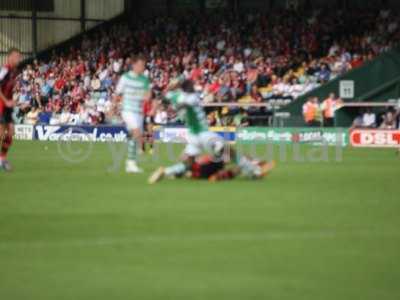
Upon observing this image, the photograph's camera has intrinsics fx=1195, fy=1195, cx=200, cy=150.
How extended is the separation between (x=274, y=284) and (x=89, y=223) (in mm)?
4471

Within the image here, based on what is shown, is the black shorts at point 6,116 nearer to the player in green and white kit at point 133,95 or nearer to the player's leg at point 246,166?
the player in green and white kit at point 133,95

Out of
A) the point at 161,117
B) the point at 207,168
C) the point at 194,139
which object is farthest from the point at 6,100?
the point at 161,117

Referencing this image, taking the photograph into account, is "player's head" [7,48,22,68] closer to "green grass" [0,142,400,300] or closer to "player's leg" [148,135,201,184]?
"green grass" [0,142,400,300]

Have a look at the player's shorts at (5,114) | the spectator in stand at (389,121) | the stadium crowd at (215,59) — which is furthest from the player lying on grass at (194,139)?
the stadium crowd at (215,59)

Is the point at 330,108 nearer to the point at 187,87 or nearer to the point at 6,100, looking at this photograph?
the point at 6,100

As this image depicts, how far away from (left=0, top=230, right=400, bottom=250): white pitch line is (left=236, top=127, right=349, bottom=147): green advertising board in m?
24.5

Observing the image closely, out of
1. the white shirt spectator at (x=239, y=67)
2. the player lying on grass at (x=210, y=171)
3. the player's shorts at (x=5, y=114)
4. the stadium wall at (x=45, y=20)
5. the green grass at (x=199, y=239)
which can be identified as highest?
the stadium wall at (x=45, y=20)

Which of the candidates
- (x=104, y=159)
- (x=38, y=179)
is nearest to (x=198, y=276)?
(x=38, y=179)

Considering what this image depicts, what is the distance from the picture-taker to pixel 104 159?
27.9 metres

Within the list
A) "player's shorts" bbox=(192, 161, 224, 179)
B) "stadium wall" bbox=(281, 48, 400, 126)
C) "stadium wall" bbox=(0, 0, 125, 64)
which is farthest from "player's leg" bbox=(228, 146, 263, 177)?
"stadium wall" bbox=(0, 0, 125, 64)

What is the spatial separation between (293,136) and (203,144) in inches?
732

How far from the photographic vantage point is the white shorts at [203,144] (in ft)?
65.5

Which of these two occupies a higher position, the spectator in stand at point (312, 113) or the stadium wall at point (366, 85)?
the stadium wall at point (366, 85)

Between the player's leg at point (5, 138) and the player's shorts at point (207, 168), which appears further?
the player's leg at point (5, 138)
